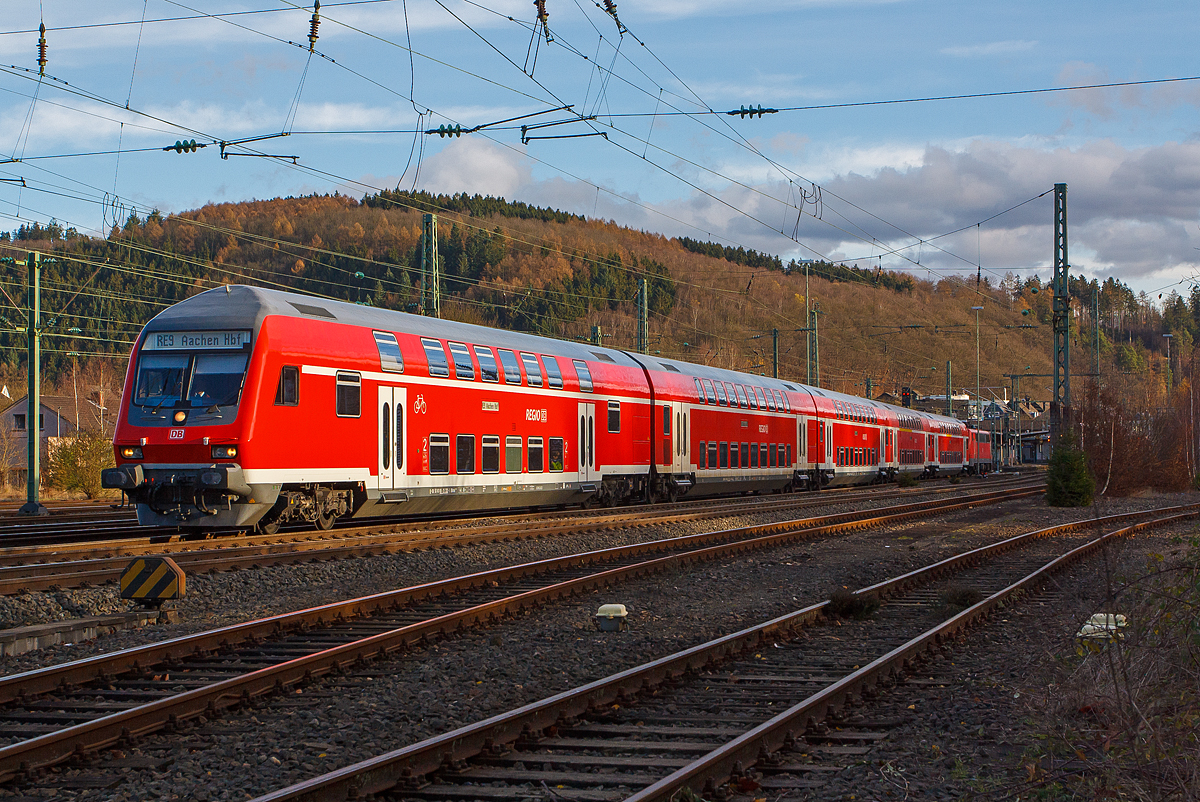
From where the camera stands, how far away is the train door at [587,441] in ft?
86.7

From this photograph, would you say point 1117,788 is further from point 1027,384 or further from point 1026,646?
point 1027,384

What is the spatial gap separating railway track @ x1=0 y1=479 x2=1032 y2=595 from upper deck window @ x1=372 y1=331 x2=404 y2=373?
2996 mm

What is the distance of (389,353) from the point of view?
20.0m

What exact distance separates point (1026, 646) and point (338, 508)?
40.9 ft

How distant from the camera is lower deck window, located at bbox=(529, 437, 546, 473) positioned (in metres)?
24.2

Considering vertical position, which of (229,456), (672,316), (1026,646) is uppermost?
(672,316)

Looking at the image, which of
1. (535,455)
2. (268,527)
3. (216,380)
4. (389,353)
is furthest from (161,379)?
(535,455)

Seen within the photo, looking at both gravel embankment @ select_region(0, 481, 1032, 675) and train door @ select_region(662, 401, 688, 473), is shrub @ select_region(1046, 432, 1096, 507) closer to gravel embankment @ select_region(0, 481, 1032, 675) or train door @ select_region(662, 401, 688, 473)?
train door @ select_region(662, 401, 688, 473)

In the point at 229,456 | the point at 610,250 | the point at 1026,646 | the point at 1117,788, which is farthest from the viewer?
the point at 610,250

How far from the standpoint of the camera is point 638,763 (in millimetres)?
6559

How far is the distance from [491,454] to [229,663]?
13711 mm

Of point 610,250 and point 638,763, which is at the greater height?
point 610,250

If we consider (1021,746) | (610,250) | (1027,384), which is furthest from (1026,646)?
(1027,384)

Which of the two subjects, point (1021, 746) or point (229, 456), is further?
point (229, 456)
